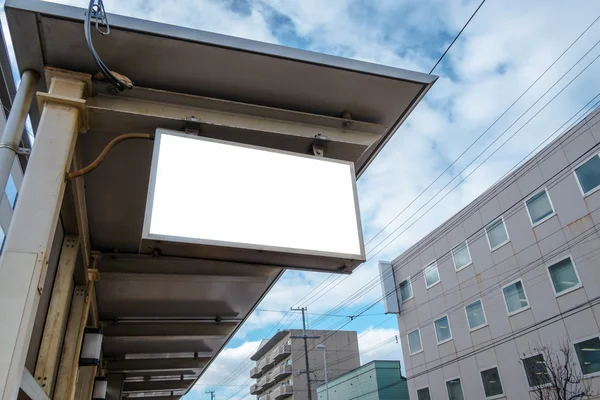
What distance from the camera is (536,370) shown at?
15516 millimetres

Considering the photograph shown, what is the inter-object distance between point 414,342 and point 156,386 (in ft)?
46.5

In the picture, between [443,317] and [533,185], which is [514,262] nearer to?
[533,185]

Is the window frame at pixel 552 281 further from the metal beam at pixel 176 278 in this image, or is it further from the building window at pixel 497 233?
the metal beam at pixel 176 278

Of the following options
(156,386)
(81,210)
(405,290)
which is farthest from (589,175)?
(81,210)

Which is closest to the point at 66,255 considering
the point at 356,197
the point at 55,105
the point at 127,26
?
the point at 55,105

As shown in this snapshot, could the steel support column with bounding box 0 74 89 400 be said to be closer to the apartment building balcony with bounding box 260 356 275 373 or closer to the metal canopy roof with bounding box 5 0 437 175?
the metal canopy roof with bounding box 5 0 437 175

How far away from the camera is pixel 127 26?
8.67 feet

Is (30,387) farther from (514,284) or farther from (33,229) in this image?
(514,284)

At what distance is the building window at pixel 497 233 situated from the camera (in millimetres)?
18141

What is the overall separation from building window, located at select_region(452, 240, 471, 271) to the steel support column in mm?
19313

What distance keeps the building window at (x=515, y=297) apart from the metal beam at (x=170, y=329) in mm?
12875

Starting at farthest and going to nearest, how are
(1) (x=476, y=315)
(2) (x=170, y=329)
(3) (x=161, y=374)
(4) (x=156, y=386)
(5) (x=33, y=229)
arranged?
(1) (x=476, y=315) < (4) (x=156, y=386) < (3) (x=161, y=374) < (2) (x=170, y=329) < (5) (x=33, y=229)

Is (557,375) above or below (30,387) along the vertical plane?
above

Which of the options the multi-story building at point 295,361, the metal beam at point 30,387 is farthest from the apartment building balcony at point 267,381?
the metal beam at point 30,387
